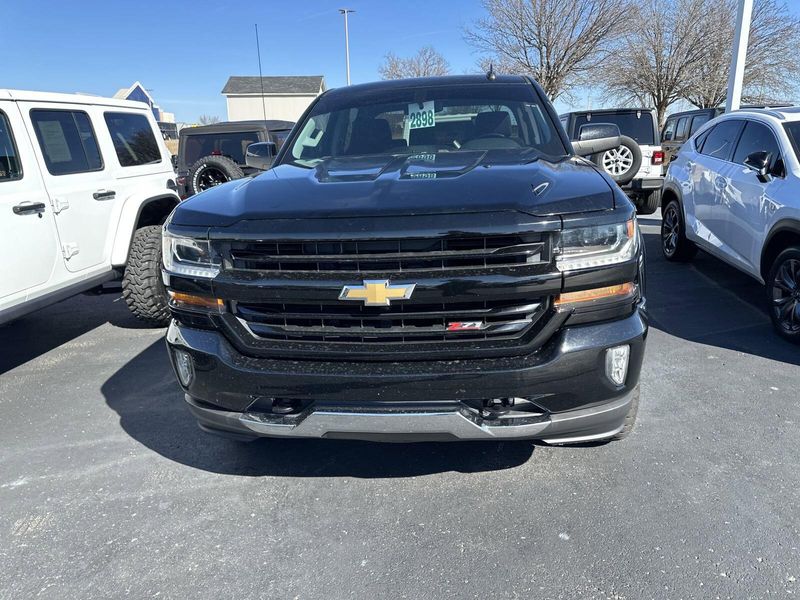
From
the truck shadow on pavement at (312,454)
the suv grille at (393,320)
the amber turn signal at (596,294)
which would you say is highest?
the amber turn signal at (596,294)

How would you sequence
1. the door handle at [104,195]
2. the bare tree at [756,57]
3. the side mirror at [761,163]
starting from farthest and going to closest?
the bare tree at [756,57]
the door handle at [104,195]
the side mirror at [761,163]

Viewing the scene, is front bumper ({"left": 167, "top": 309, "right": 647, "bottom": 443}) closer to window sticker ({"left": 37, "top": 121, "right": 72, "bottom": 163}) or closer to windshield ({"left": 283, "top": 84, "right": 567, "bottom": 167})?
windshield ({"left": 283, "top": 84, "right": 567, "bottom": 167})

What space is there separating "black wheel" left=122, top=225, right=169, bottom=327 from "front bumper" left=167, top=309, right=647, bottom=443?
112 inches

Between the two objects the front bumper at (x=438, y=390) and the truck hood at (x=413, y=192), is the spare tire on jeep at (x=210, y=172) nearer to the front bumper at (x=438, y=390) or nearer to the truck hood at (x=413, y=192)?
the truck hood at (x=413, y=192)

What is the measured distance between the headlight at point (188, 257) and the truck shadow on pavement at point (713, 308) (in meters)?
3.21

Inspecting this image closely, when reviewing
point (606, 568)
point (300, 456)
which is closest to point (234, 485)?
point (300, 456)

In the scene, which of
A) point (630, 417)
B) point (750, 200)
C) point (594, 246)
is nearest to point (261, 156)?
point (594, 246)

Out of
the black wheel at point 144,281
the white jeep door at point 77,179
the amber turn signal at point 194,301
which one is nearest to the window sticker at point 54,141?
the white jeep door at point 77,179

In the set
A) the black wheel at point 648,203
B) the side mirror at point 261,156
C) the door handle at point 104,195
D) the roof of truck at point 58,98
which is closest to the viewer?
the side mirror at point 261,156

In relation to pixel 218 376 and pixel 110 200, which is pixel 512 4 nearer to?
pixel 110 200

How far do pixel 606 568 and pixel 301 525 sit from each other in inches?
49.0

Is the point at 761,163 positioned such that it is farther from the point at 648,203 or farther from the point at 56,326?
the point at 56,326

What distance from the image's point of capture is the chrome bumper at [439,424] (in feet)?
7.30

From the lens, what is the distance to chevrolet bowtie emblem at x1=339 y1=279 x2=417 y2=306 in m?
2.17
